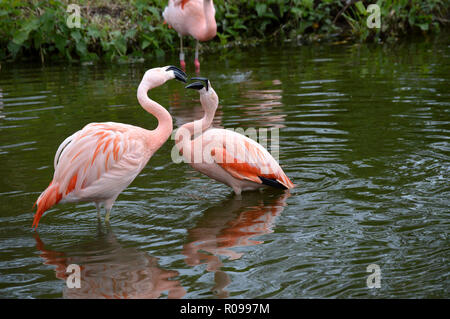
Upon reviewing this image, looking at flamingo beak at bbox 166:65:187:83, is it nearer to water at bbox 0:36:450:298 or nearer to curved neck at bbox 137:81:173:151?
curved neck at bbox 137:81:173:151

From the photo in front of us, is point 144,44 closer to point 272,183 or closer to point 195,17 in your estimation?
point 195,17

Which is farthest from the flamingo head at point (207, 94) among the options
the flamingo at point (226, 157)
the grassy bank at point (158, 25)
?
the grassy bank at point (158, 25)

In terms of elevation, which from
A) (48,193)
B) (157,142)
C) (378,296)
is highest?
(157,142)

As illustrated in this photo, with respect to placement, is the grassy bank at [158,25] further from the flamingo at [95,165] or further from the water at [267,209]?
the flamingo at [95,165]

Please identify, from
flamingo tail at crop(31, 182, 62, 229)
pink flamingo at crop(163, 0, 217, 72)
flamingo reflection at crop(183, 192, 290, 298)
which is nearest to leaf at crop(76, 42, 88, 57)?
pink flamingo at crop(163, 0, 217, 72)

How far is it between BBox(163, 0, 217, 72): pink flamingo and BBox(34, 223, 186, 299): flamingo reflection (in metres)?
5.96

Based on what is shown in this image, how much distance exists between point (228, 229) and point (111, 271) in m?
0.92

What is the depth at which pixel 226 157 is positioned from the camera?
15.0 ft

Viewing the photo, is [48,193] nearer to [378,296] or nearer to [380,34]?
[378,296]

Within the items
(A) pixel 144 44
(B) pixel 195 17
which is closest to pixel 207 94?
(B) pixel 195 17

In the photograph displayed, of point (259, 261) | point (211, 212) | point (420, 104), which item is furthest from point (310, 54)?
point (259, 261)

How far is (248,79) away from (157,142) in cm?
473

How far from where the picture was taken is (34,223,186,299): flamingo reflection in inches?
126

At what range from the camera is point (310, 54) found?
35.2ft
